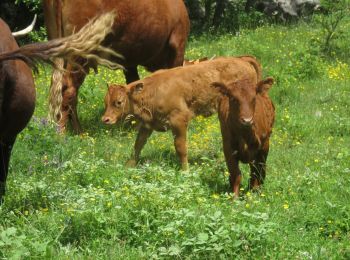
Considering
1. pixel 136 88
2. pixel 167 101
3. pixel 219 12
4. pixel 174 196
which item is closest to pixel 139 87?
pixel 136 88

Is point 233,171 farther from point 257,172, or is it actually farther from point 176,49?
point 176,49

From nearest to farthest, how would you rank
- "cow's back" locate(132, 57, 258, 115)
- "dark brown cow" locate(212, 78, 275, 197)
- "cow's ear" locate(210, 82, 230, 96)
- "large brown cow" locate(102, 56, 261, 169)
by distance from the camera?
"dark brown cow" locate(212, 78, 275, 197)
"cow's ear" locate(210, 82, 230, 96)
"large brown cow" locate(102, 56, 261, 169)
"cow's back" locate(132, 57, 258, 115)

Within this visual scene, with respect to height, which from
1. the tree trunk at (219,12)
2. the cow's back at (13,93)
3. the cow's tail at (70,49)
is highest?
the cow's tail at (70,49)

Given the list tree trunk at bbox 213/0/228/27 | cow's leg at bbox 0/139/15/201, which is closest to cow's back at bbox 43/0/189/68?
cow's leg at bbox 0/139/15/201

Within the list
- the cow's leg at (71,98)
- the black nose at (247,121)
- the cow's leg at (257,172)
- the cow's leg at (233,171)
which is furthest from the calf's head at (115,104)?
the black nose at (247,121)

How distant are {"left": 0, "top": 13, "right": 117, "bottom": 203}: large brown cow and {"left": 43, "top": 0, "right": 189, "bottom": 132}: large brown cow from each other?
355 cm

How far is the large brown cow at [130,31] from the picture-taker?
423 inches

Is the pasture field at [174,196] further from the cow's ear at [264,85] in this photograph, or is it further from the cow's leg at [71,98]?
the cow's ear at [264,85]

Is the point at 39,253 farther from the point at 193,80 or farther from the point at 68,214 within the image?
the point at 193,80

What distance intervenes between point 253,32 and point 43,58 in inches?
501

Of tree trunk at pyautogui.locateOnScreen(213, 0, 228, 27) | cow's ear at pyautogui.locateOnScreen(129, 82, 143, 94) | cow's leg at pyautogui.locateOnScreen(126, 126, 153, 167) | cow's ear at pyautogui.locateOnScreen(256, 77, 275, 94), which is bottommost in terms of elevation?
tree trunk at pyautogui.locateOnScreen(213, 0, 228, 27)

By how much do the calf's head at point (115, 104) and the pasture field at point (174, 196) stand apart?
377 mm

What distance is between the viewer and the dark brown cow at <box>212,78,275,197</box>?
7.77m

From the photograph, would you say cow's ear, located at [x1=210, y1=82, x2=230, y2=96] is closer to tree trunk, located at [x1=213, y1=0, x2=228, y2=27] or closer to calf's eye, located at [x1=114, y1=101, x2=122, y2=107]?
calf's eye, located at [x1=114, y1=101, x2=122, y2=107]
